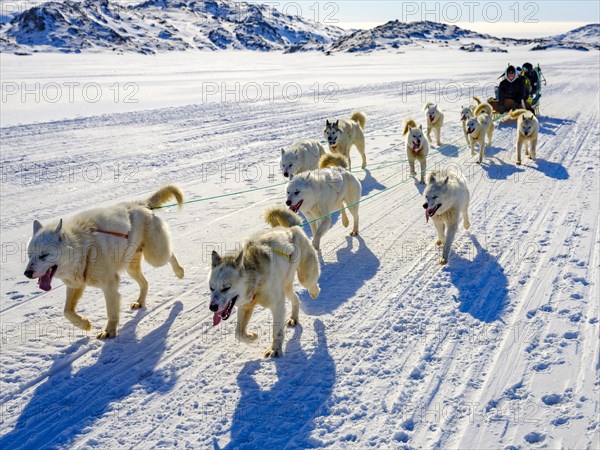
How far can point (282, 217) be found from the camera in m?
4.45

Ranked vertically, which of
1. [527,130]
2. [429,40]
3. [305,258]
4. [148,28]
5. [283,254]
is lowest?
[305,258]

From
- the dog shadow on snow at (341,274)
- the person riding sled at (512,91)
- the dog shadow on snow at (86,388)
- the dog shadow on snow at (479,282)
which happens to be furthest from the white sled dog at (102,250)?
the person riding sled at (512,91)

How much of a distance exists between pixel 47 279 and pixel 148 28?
282ft

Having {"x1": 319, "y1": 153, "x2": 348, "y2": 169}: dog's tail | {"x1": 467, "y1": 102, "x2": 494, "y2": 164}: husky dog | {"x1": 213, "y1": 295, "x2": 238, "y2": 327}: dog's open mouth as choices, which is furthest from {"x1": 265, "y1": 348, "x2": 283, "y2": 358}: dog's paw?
{"x1": 467, "y1": 102, "x2": 494, "y2": 164}: husky dog

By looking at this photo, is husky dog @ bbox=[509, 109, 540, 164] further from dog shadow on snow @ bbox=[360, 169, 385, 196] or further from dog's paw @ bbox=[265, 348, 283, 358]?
dog's paw @ bbox=[265, 348, 283, 358]

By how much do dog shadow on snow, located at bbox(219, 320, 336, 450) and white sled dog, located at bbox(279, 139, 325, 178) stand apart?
3.36m

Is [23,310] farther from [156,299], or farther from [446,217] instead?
[446,217]

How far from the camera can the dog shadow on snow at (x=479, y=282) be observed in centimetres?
448

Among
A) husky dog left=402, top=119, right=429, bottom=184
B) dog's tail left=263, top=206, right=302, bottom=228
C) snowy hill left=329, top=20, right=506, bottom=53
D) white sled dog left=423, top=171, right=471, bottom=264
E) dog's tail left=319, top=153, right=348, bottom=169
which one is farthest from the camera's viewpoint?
snowy hill left=329, top=20, right=506, bottom=53

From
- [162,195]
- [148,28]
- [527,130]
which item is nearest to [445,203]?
[162,195]

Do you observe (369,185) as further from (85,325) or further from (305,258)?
(85,325)

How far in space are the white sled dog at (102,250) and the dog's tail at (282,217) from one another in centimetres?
88

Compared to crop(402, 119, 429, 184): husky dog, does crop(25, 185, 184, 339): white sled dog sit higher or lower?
lower

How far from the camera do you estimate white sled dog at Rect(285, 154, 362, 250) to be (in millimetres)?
5508
